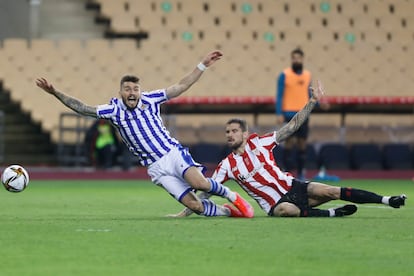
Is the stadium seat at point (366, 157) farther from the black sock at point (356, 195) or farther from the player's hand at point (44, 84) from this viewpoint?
the player's hand at point (44, 84)

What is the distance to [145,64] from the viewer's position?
24.7 metres

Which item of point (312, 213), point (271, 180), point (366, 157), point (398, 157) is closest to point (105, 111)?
point (271, 180)

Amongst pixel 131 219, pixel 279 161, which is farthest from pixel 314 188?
pixel 279 161

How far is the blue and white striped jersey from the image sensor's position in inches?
444

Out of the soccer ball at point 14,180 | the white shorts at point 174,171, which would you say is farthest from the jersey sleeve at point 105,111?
the soccer ball at point 14,180

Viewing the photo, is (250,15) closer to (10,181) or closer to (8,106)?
(8,106)

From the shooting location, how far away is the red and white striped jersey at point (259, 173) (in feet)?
36.7

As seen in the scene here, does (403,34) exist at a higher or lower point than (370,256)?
higher

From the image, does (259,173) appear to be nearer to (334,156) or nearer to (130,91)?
(130,91)

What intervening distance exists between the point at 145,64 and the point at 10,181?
42.2 ft

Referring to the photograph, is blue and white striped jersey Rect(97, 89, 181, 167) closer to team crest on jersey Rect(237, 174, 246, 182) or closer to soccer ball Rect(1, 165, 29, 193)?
team crest on jersey Rect(237, 174, 246, 182)

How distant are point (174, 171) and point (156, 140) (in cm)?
36

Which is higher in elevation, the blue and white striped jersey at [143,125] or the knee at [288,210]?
the blue and white striped jersey at [143,125]

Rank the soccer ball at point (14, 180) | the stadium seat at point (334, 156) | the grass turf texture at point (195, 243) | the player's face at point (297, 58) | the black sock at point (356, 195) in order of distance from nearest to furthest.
Answer: the grass turf texture at point (195, 243), the black sock at point (356, 195), the soccer ball at point (14, 180), the player's face at point (297, 58), the stadium seat at point (334, 156)
